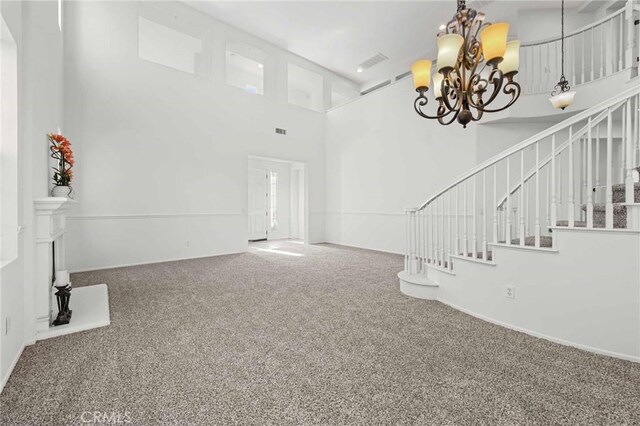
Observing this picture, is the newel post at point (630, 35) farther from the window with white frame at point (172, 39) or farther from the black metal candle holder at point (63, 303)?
the black metal candle holder at point (63, 303)

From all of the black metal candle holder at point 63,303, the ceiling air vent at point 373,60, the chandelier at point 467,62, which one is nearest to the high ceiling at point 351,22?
the ceiling air vent at point 373,60

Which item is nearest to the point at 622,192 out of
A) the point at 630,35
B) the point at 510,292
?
the point at 510,292

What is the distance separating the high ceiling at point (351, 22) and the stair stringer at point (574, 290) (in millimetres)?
5509

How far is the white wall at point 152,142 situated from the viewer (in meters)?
4.60

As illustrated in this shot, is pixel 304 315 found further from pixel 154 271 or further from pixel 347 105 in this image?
pixel 347 105

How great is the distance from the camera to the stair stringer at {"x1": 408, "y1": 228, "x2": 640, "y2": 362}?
75.2 inches

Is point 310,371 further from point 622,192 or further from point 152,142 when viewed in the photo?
point 152,142

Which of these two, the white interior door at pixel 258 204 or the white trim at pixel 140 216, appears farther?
the white interior door at pixel 258 204

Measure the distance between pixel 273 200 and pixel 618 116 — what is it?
800 centimetres

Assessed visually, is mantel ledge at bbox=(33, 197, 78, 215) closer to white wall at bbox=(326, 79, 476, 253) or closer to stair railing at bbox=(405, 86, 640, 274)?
stair railing at bbox=(405, 86, 640, 274)

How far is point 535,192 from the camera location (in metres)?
3.62

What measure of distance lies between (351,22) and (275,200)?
5.35 metres

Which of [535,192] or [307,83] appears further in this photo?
[307,83]

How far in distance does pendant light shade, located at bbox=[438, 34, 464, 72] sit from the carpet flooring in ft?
7.50
